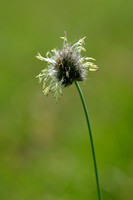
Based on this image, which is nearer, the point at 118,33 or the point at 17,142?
the point at 17,142

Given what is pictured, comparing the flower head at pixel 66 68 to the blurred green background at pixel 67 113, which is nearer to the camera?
the flower head at pixel 66 68

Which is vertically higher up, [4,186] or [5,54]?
[5,54]

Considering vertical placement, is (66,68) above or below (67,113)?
below

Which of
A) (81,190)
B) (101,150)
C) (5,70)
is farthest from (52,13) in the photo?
(81,190)

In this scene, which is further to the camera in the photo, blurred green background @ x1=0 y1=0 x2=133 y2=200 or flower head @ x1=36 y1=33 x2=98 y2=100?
blurred green background @ x1=0 y1=0 x2=133 y2=200

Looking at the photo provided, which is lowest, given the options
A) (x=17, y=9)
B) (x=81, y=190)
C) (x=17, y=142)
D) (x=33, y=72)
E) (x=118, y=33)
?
(x=81, y=190)

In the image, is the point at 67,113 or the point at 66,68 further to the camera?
the point at 67,113

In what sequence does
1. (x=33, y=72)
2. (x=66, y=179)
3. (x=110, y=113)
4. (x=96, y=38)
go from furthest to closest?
(x=96, y=38) < (x=33, y=72) < (x=110, y=113) < (x=66, y=179)

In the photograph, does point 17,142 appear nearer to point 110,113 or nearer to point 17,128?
point 17,128
